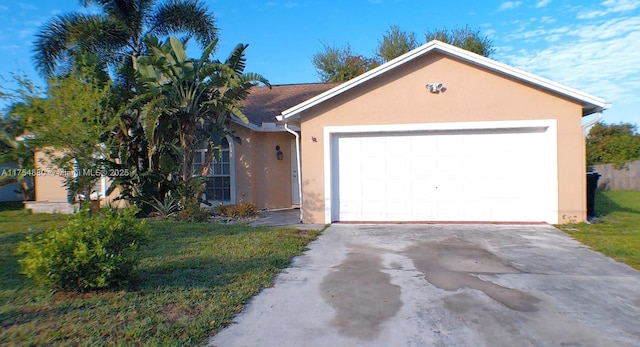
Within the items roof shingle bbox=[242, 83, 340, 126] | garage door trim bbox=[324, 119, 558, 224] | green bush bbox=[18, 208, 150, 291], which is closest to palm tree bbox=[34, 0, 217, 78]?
roof shingle bbox=[242, 83, 340, 126]

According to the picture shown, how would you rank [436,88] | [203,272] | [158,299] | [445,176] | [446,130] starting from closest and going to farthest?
[158,299] → [203,272] → [436,88] → [446,130] → [445,176]

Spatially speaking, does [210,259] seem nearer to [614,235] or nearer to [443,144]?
[443,144]

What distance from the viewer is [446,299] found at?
5.48 m

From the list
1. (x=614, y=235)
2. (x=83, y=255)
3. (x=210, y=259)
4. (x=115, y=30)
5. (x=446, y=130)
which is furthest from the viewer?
(x=115, y=30)

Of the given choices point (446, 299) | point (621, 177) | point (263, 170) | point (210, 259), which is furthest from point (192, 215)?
point (621, 177)

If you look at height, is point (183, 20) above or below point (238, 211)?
above

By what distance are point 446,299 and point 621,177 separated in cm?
2285

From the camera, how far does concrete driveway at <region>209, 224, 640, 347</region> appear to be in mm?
4426

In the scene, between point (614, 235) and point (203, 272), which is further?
point (614, 235)

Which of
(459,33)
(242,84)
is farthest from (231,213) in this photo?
(459,33)

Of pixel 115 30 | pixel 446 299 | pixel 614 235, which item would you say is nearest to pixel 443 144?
pixel 614 235

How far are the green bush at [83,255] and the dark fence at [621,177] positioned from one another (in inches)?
980

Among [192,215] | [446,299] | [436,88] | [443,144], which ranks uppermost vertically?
[436,88]

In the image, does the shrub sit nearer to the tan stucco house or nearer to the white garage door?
the tan stucco house
